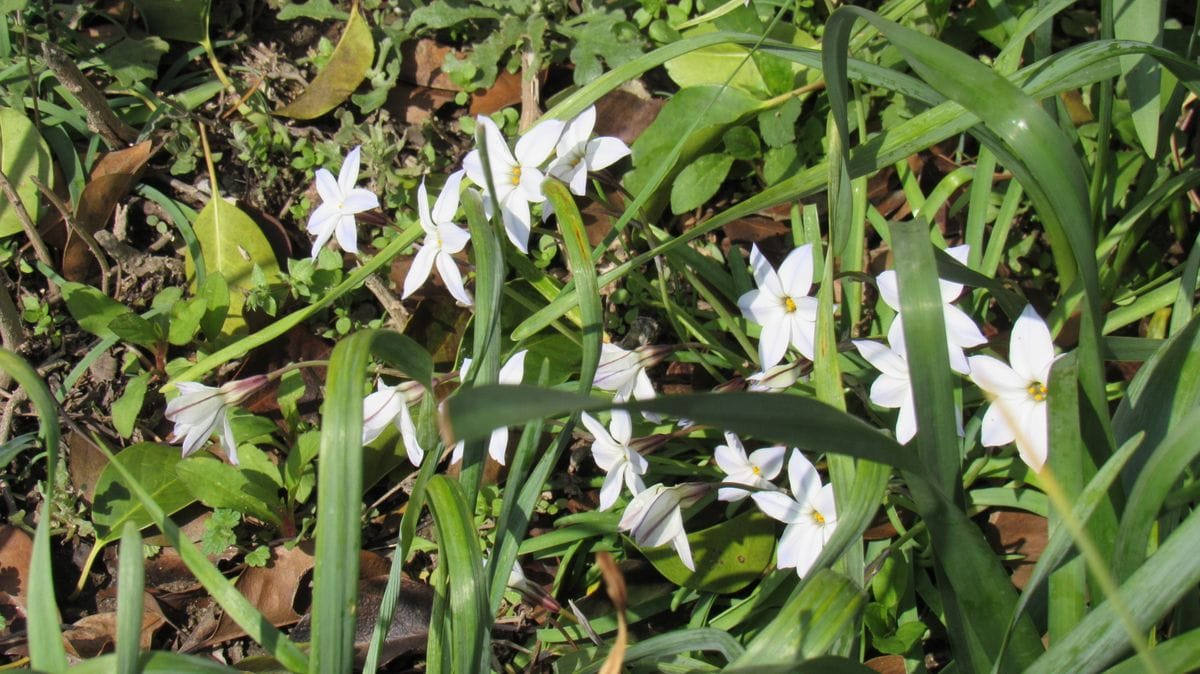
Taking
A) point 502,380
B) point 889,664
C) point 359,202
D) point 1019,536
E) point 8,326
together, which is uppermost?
point 359,202

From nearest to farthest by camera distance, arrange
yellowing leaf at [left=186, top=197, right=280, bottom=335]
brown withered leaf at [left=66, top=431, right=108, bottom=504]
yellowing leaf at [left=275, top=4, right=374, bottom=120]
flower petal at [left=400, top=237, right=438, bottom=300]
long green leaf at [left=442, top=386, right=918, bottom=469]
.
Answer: long green leaf at [left=442, top=386, right=918, bottom=469] → flower petal at [left=400, top=237, right=438, bottom=300] → brown withered leaf at [left=66, top=431, right=108, bottom=504] → yellowing leaf at [left=186, top=197, right=280, bottom=335] → yellowing leaf at [left=275, top=4, right=374, bottom=120]

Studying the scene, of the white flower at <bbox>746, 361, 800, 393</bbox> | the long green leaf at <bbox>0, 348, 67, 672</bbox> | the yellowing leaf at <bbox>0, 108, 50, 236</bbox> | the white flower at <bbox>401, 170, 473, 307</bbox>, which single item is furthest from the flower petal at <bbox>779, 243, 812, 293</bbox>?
the yellowing leaf at <bbox>0, 108, 50, 236</bbox>

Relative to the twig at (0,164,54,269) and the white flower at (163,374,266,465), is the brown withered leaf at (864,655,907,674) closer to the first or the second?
the white flower at (163,374,266,465)

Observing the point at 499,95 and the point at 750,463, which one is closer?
the point at 750,463

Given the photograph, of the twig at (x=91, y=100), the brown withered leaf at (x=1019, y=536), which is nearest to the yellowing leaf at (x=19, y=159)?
the twig at (x=91, y=100)

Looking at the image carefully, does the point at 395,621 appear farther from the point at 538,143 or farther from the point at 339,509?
the point at 538,143

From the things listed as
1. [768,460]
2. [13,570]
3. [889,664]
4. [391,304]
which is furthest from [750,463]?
[13,570]

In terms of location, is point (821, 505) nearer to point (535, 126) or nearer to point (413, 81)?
point (535, 126)
